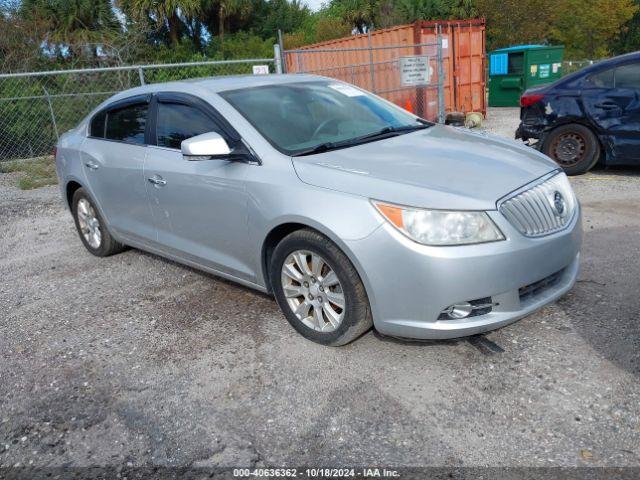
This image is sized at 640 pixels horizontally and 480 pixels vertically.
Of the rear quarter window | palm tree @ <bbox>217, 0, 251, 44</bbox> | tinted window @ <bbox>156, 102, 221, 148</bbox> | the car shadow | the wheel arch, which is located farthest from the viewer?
palm tree @ <bbox>217, 0, 251, 44</bbox>

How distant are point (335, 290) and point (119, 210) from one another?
2.47 metres

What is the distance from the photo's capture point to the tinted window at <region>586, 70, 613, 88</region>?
7031 millimetres

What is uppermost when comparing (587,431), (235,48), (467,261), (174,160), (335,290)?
(235,48)

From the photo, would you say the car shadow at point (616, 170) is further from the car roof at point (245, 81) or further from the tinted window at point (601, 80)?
the car roof at point (245, 81)

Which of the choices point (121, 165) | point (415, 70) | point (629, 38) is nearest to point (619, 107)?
point (415, 70)

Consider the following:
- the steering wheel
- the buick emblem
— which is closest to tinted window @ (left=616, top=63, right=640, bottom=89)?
the buick emblem

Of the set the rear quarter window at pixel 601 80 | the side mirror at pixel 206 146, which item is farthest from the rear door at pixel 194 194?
the rear quarter window at pixel 601 80

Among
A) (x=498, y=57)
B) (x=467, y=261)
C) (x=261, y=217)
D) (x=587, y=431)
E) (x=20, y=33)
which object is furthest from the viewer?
(x=20, y=33)

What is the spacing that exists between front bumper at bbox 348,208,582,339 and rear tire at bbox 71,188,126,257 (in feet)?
10.6

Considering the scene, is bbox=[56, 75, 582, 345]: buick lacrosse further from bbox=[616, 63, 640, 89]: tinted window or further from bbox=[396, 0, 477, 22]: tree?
bbox=[396, 0, 477, 22]: tree

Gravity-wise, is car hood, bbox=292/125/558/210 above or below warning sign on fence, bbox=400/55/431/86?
below

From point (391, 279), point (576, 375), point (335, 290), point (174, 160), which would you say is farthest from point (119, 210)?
point (576, 375)

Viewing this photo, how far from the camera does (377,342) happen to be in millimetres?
3547

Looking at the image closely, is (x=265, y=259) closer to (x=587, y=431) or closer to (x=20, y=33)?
(x=587, y=431)
